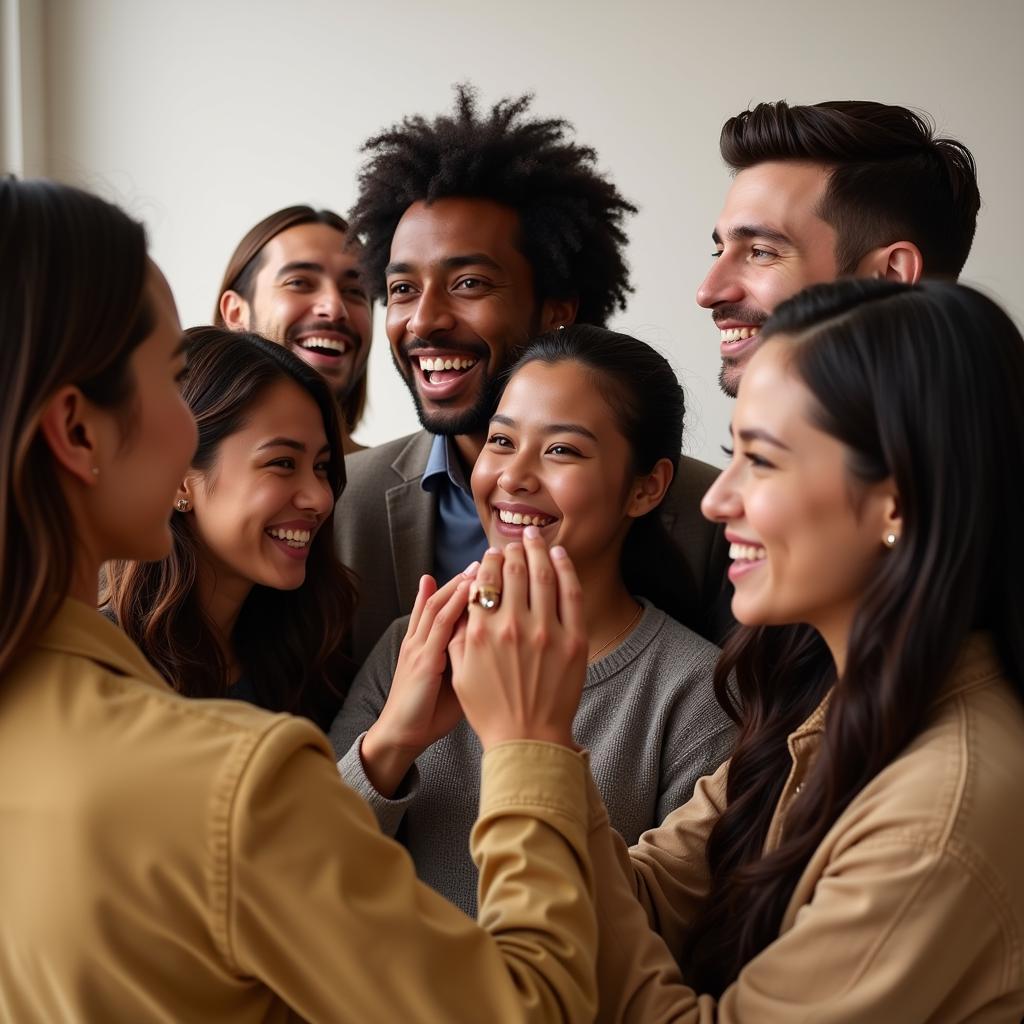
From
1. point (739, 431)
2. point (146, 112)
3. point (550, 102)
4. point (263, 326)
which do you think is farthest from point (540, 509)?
point (146, 112)

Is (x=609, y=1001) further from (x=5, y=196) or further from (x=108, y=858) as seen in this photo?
(x=5, y=196)

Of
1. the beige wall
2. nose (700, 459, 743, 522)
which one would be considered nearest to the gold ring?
nose (700, 459, 743, 522)

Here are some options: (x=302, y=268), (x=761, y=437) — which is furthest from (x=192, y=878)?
(x=302, y=268)

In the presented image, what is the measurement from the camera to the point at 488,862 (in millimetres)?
1290

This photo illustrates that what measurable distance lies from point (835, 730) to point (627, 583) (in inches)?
38.1

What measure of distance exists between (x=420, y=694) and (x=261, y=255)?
212 cm

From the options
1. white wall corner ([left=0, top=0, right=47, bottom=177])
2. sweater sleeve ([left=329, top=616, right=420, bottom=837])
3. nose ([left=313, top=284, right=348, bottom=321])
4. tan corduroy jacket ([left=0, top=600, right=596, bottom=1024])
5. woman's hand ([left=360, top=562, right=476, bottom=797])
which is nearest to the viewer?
tan corduroy jacket ([left=0, top=600, right=596, bottom=1024])

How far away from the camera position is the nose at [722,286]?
7.95 feet

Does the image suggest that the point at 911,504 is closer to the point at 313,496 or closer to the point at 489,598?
the point at 489,598

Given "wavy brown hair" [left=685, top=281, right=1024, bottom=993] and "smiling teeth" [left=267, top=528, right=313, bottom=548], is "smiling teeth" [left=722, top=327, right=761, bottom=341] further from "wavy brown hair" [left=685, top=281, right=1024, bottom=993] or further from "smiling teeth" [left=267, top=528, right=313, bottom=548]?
"wavy brown hair" [left=685, top=281, right=1024, bottom=993]

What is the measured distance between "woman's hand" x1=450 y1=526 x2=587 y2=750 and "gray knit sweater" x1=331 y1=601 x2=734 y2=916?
412 millimetres

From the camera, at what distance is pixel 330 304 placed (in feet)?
11.0

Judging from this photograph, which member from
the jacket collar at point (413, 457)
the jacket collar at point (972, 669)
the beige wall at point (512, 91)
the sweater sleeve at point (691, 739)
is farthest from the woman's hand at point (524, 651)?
the beige wall at point (512, 91)

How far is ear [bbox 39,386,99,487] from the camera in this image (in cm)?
114
